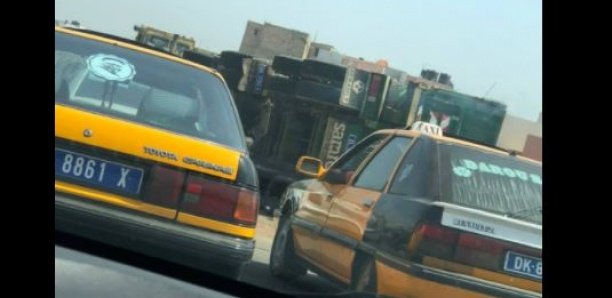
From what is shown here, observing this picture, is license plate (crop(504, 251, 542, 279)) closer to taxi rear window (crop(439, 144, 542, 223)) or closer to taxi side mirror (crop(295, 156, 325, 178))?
taxi rear window (crop(439, 144, 542, 223))

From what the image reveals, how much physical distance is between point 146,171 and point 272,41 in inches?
148

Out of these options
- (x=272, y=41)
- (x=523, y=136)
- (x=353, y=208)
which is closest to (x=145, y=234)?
(x=353, y=208)

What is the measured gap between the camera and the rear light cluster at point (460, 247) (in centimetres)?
375

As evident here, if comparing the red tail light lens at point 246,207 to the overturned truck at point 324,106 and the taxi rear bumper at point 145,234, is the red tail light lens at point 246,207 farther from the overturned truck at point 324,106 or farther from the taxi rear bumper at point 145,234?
the overturned truck at point 324,106

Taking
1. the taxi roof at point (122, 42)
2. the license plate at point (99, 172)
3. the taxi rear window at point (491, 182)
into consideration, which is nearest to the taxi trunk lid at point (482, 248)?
the taxi rear window at point (491, 182)

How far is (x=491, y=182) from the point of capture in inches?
162

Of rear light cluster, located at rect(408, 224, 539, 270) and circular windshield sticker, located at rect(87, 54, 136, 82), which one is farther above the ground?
circular windshield sticker, located at rect(87, 54, 136, 82)

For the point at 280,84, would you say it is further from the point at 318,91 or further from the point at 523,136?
the point at 523,136

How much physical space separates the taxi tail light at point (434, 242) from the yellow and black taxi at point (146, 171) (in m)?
0.88

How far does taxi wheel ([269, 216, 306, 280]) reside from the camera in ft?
14.9

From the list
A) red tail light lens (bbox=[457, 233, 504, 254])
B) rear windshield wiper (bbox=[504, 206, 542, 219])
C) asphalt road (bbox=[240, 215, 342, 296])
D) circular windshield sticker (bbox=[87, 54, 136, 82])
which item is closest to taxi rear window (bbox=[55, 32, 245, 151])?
circular windshield sticker (bbox=[87, 54, 136, 82])
